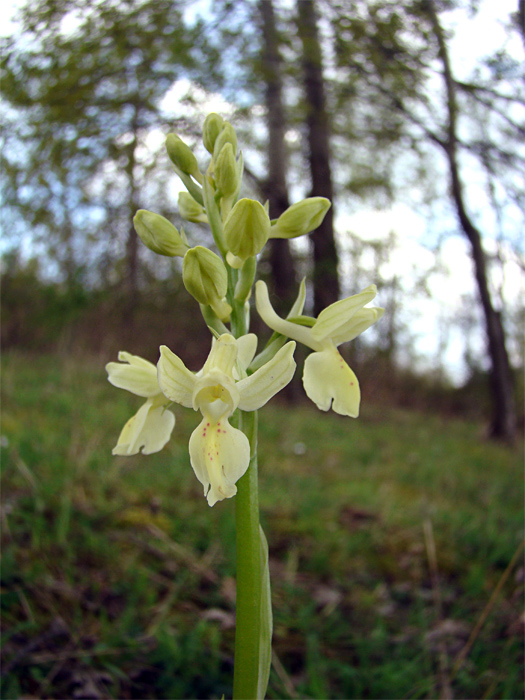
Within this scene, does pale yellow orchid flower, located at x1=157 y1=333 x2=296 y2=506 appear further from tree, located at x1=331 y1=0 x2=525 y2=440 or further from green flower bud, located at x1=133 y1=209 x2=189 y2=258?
tree, located at x1=331 y1=0 x2=525 y2=440

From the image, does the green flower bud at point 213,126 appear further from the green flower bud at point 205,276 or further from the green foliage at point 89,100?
the green foliage at point 89,100

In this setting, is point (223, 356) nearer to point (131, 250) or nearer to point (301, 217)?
point (301, 217)

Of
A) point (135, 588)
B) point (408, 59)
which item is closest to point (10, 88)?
point (408, 59)

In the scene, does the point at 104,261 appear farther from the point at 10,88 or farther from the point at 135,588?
the point at 135,588

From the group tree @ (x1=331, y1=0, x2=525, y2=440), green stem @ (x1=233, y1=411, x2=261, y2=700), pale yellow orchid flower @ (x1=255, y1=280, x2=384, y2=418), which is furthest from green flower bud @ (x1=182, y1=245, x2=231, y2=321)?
tree @ (x1=331, y1=0, x2=525, y2=440)

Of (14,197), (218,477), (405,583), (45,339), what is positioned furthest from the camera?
(45,339)

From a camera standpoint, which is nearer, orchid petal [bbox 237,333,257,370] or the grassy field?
orchid petal [bbox 237,333,257,370]
